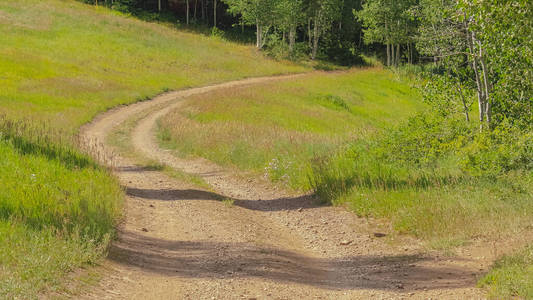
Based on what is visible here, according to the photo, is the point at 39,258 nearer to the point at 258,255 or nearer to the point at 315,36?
the point at 258,255

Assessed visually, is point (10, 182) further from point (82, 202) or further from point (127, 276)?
point (127, 276)

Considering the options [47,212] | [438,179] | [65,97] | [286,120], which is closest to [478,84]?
[438,179]

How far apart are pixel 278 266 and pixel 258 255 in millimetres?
522

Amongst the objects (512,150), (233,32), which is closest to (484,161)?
(512,150)

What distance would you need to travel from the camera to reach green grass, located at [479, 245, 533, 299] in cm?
605

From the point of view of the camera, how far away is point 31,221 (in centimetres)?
732

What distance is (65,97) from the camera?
28.8 metres

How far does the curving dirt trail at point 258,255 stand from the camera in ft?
22.3

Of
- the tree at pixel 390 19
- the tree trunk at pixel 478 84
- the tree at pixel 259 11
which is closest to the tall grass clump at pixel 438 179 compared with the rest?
the tree trunk at pixel 478 84

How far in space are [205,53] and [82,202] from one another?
1840 inches

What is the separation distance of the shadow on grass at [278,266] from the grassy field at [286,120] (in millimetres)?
4723

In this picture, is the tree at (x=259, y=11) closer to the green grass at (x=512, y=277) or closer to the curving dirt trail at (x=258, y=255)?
the curving dirt trail at (x=258, y=255)

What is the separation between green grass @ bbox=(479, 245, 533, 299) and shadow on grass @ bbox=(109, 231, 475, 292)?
33 cm

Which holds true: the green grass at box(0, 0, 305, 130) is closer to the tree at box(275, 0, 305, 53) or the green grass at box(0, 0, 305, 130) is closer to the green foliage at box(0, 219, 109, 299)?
the tree at box(275, 0, 305, 53)
